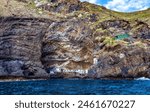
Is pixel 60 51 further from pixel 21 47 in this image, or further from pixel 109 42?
pixel 109 42

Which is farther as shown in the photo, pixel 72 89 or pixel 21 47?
pixel 21 47

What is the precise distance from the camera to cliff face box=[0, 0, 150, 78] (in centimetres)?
14688

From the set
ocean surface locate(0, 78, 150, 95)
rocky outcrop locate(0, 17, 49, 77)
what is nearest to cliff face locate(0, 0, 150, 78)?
rocky outcrop locate(0, 17, 49, 77)

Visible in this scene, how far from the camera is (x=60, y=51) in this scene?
159375mm

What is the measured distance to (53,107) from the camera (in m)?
24.7

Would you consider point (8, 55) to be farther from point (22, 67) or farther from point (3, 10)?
point (3, 10)

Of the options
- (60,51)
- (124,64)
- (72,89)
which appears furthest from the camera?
(60,51)

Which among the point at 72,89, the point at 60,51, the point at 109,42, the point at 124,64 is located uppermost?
the point at 109,42

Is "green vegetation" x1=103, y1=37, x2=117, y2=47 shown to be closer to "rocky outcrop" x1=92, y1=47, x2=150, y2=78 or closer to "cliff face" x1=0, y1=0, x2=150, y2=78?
"cliff face" x1=0, y1=0, x2=150, y2=78

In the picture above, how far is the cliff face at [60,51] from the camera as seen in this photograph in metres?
147

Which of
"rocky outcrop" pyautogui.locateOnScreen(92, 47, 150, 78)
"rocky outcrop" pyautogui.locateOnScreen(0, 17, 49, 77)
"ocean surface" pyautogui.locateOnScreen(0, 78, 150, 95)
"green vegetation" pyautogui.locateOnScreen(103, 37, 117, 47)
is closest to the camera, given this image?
"ocean surface" pyautogui.locateOnScreen(0, 78, 150, 95)

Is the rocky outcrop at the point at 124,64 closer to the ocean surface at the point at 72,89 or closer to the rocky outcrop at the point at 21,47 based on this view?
the rocky outcrop at the point at 21,47

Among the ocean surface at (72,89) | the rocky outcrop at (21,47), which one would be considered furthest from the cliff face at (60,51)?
the ocean surface at (72,89)

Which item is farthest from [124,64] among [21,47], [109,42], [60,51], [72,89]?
[72,89]
